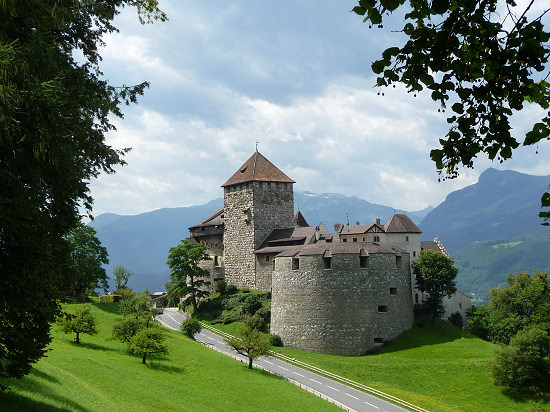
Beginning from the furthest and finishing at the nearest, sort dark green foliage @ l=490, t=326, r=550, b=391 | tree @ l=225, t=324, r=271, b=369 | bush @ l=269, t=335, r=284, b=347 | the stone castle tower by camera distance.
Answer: the stone castle tower < bush @ l=269, t=335, r=284, b=347 < tree @ l=225, t=324, r=271, b=369 < dark green foliage @ l=490, t=326, r=550, b=391

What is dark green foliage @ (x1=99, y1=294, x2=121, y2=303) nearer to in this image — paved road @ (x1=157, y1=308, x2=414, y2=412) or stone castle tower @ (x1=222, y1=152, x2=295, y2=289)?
stone castle tower @ (x1=222, y1=152, x2=295, y2=289)

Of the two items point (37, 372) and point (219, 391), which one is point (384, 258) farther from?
point (37, 372)

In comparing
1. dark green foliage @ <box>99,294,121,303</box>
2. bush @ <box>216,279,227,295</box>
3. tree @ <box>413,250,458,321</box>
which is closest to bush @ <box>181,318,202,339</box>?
bush @ <box>216,279,227,295</box>

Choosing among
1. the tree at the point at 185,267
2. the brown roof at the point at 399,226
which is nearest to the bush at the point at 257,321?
the tree at the point at 185,267

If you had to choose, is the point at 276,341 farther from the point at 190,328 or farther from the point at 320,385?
the point at 320,385

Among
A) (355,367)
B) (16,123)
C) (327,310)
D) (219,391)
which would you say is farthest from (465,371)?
(16,123)

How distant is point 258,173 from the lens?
60.3m

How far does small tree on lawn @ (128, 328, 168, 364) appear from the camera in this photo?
1189 inches

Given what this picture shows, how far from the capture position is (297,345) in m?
43.9

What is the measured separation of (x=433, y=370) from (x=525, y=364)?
6233 mm

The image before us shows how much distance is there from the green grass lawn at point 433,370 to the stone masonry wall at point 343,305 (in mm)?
1293

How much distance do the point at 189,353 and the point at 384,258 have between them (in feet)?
66.0

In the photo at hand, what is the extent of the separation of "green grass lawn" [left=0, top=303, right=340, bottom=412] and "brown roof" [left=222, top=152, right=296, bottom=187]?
86.6 ft

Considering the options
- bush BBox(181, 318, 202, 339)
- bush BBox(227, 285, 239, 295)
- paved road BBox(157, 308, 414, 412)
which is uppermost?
bush BBox(227, 285, 239, 295)
